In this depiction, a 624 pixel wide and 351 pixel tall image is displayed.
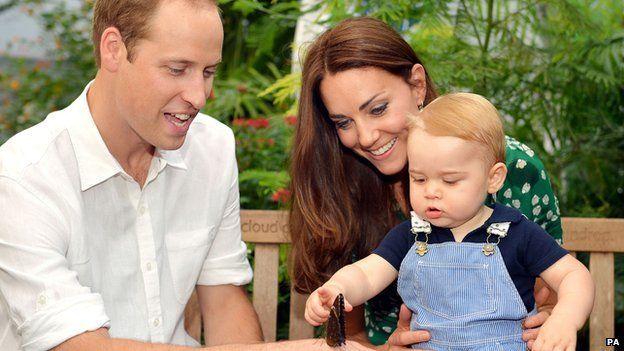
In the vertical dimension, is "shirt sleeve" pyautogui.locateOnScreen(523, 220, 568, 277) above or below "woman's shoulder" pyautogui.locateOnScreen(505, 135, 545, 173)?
below

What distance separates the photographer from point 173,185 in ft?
11.1

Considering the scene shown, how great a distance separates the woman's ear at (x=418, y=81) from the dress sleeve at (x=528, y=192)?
379mm

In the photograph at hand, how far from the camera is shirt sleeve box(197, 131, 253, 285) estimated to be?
3514 millimetres

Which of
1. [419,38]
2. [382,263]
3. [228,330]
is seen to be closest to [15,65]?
[419,38]

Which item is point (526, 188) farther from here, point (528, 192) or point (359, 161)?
point (359, 161)

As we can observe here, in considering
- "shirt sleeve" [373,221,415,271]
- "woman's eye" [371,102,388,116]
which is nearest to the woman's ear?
"woman's eye" [371,102,388,116]

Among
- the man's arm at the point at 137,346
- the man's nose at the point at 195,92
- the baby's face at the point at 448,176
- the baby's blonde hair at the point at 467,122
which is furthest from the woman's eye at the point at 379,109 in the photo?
the man's arm at the point at 137,346

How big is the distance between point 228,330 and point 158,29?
117cm

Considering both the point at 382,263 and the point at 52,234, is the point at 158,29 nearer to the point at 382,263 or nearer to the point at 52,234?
the point at 52,234

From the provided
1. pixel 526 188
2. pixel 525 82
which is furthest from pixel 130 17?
pixel 525 82

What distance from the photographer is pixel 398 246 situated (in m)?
2.91

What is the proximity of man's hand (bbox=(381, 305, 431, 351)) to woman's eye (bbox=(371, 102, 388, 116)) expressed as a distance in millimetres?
702

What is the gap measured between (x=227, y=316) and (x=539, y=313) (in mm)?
1228

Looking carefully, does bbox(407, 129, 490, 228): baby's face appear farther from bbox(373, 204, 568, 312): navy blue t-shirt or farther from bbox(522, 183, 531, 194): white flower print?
bbox(522, 183, 531, 194): white flower print
